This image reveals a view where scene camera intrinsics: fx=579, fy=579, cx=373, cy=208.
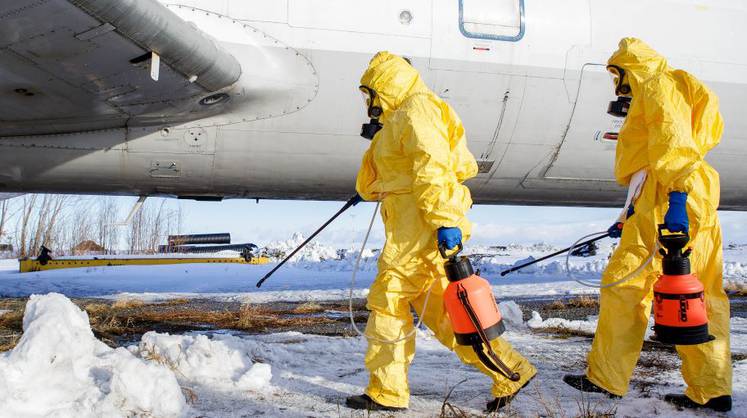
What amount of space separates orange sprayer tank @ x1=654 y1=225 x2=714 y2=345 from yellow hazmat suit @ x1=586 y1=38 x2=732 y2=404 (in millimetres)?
251

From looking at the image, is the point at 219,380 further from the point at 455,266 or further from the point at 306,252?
the point at 306,252

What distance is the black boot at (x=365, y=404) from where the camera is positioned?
2.96 m

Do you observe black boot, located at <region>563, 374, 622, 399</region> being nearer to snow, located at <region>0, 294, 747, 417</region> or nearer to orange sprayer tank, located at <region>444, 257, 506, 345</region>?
snow, located at <region>0, 294, 747, 417</region>

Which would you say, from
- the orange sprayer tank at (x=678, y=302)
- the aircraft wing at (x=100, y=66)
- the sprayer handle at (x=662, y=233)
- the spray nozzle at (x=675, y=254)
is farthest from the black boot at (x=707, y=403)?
the aircraft wing at (x=100, y=66)

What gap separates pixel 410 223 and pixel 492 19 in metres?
3.55

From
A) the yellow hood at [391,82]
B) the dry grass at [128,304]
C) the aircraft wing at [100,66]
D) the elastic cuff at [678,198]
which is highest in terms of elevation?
the aircraft wing at [100,66]

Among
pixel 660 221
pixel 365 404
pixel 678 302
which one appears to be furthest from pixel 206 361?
pixel 660 221

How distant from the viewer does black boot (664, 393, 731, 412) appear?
297 centimetres

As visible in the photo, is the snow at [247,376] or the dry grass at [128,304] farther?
the dry grass at [128,304]

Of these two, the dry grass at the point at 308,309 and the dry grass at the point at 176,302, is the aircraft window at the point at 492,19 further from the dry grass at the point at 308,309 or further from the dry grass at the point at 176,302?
the dry grass at the point at 176,302

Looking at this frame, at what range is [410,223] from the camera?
312 cm

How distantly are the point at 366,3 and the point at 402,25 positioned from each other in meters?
0.41

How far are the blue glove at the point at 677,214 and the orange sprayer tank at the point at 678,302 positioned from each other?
41 mm

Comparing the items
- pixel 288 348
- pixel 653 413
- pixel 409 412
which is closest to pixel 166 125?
pixel 288 348
